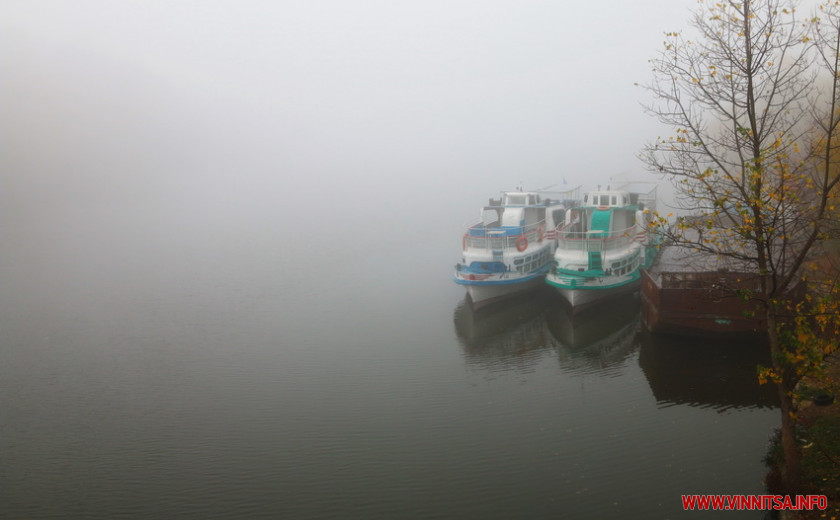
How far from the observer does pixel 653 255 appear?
116 feet

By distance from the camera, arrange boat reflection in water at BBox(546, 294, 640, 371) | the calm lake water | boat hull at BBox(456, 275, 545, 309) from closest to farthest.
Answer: the calm lake water
boat reflection in water at BBox(546, 294, 640, 371)
boat hull at BBox(456, 275, 545, 309)

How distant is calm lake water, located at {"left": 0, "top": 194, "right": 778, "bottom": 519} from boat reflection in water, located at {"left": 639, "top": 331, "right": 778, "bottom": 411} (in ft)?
0.29

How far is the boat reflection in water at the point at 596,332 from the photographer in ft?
73.3

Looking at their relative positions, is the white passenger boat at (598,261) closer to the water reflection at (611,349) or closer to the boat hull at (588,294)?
the boat hull at (588,294)

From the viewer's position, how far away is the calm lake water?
534 inches

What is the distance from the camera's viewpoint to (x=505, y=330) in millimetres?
27062

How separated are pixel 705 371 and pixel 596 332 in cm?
655

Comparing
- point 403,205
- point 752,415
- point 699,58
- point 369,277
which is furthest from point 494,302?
point 403,205

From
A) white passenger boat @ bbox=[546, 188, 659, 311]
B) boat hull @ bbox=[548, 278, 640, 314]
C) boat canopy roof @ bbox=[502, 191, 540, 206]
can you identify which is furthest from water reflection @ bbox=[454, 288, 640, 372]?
boat canopy roof @ bbox=[502, 191, 540, 206]

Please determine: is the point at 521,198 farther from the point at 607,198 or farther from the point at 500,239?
the point at 500,239

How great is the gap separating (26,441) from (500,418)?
15438mm

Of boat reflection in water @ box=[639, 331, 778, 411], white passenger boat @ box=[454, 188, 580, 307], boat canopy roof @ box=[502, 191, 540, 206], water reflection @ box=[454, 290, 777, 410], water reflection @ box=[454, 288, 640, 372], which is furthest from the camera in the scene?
boat canopy roof @ box=[502, 191, 540, 206]

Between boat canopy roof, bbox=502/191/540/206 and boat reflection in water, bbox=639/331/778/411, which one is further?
boat canopy roof, bbox=502/191/540/206

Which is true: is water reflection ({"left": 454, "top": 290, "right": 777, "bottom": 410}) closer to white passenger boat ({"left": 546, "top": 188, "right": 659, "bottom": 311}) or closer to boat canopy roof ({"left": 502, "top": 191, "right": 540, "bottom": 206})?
white passenger boat ({"left": 546, "top": 188, "right": 659, "bottom": 311})
